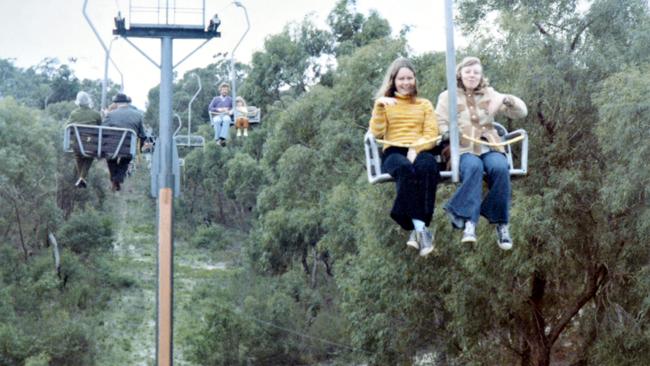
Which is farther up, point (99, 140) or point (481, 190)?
point (99, 140)

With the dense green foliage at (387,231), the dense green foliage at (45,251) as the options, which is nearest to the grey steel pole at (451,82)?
the dense green foliage at (387,231)

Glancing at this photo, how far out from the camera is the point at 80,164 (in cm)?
1209

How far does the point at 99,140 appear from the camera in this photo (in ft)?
36.4

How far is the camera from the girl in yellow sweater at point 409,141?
24.7ft

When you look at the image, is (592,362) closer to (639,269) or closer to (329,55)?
(639,269)

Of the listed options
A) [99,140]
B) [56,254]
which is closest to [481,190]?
[99,140]

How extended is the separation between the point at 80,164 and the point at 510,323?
905 cm

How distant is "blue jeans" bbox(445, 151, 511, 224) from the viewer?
7.53 m

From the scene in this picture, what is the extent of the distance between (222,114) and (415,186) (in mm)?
9984

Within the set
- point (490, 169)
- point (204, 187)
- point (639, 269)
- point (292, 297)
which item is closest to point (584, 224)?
point (639, 269)

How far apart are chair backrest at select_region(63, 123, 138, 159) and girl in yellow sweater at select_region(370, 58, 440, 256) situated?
418 cm

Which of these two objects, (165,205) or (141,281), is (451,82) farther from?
(141,281)

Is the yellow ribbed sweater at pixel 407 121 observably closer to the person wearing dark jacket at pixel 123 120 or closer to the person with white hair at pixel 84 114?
the person wearing dark jacket at pixel 123 120

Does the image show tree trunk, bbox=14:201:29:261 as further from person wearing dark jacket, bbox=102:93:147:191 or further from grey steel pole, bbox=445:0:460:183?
grey steel pole, bbox=445:0:460:183
